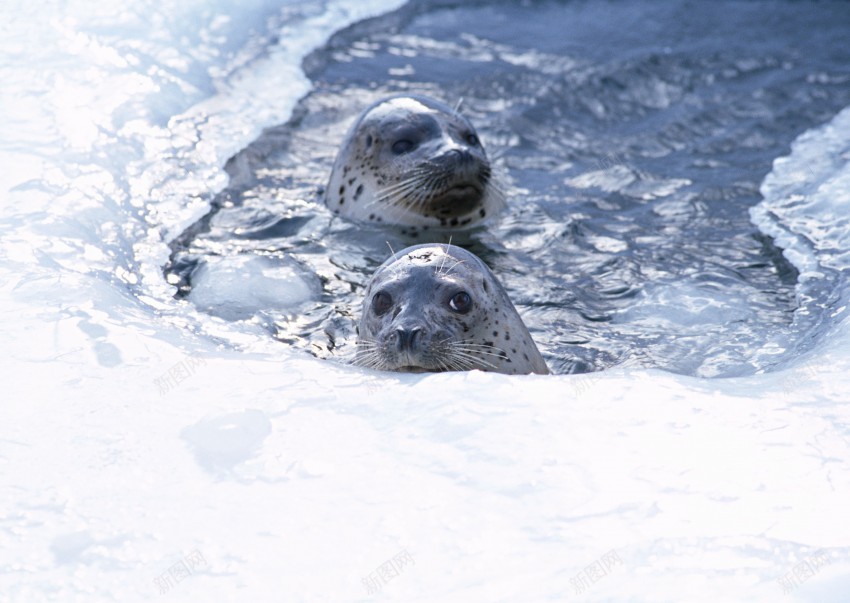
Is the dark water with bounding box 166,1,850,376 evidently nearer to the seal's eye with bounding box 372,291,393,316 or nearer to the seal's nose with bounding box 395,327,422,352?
the seal's eye with bounding box 372,291,393,316

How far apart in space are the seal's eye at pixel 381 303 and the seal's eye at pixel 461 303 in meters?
0.25

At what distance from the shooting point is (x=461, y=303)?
14.8 ft

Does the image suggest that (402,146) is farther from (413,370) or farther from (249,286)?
(413,370)

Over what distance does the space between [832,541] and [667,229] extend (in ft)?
12.7

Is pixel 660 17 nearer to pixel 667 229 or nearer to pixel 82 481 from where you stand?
pixel 667 229

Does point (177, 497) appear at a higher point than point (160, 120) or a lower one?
higher

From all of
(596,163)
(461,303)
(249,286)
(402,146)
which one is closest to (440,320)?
(461,303)

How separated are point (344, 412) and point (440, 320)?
866 millimetres

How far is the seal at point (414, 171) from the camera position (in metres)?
6.43

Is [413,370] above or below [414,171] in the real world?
above

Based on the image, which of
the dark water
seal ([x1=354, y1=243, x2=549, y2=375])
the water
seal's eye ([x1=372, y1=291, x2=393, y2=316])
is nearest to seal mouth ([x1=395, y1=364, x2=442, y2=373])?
seal ([x1=354, y1=243, x2=549, y2=375])

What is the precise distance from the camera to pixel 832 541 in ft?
9.50

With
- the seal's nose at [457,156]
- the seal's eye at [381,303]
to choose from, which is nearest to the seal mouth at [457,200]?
the seal's nose at [457,156]

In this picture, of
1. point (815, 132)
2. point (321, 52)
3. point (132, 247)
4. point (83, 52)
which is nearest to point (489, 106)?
point (321, 52)
